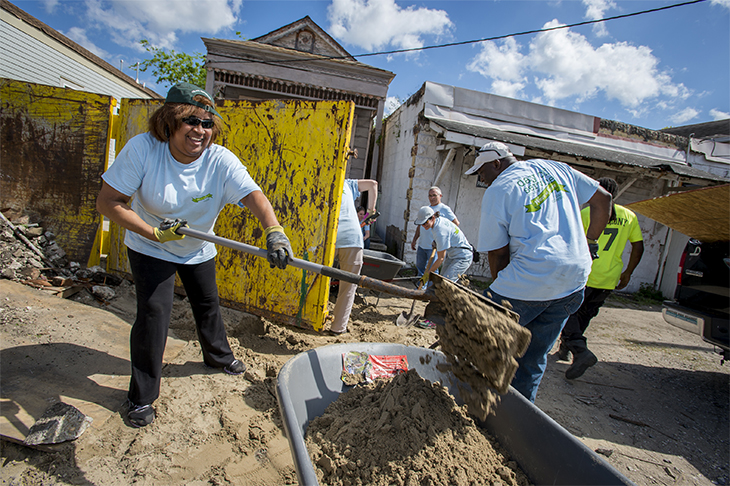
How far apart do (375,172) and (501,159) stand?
9.59 metres

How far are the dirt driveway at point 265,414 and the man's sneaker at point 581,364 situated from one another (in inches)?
4.1

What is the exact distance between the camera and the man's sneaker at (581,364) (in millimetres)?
3489

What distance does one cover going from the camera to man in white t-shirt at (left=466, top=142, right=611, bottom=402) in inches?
76.5

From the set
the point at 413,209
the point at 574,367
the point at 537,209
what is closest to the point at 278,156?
the point at 537,209

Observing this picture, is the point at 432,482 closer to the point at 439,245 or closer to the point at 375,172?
the point at 439,245

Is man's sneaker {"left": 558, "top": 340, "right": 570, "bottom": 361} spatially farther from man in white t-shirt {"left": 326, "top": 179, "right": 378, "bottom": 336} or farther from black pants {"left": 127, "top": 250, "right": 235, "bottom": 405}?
black pants {"left": 127, "top": 250, "right": 235, "bottom": 405}

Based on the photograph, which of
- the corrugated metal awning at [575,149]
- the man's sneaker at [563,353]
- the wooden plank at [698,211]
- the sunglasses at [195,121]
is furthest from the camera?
the corrugated metal awning at [575,149]

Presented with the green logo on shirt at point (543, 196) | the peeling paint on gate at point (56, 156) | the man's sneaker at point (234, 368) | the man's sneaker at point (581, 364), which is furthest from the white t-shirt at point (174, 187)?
the man's sneaker at point (581, 364)

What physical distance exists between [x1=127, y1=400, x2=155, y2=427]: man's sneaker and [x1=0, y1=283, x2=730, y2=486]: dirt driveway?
0.13 ft

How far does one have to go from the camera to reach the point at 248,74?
9898mm

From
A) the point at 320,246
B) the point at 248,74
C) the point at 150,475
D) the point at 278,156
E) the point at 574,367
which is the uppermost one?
the point at 248,74

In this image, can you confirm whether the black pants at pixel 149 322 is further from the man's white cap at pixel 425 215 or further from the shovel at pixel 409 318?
the man's white cap at pixel 425 215

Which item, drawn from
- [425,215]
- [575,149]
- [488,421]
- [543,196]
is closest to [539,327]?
[488,421]

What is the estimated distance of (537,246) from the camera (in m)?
1.92
